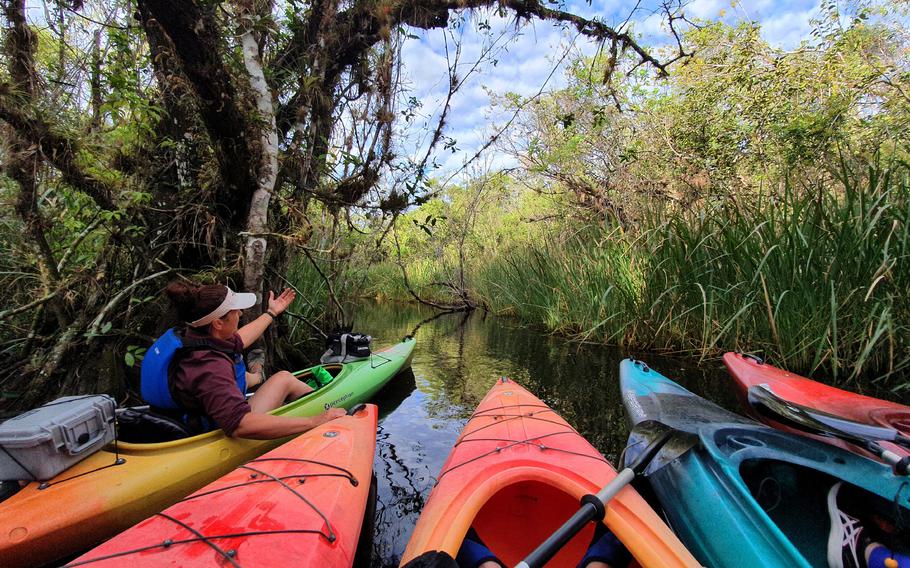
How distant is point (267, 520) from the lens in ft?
5.42

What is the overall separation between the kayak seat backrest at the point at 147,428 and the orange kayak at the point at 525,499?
5.23ft

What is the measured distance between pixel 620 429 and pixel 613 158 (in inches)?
247

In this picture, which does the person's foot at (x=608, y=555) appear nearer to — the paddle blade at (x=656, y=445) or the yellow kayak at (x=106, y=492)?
the paddle blade at (x=656, y=445)

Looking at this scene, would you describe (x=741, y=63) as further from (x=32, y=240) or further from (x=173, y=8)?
(x=32, y=240)

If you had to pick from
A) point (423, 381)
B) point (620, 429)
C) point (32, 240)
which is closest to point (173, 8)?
point (32, 240)

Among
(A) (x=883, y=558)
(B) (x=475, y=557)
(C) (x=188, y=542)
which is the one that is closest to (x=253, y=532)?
(C) (x=188, y=542)

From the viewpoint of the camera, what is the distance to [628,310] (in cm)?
577

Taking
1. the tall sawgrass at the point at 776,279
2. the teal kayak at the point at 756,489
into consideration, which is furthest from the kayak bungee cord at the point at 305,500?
the tall sawgrass at the point at 776,279

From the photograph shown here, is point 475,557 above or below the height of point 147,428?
below

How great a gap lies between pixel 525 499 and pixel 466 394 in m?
2.48

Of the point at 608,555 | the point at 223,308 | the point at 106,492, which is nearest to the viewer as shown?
the point at 608,555

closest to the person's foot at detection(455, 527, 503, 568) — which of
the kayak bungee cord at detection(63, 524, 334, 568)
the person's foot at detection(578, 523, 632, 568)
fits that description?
the person's foot at detection(578, 523, 632, 568)

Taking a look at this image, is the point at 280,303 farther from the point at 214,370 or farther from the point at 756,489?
the point at 756,489

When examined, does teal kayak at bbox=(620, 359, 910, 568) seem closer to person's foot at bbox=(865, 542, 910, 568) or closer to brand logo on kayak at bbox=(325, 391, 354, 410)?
person's foot at bbox=(865, 542, 910, 568)
